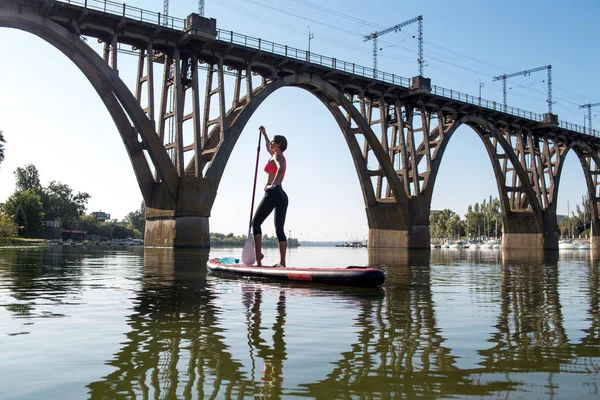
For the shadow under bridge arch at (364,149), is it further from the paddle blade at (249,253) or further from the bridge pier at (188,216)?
the paddle blade at (249,253)

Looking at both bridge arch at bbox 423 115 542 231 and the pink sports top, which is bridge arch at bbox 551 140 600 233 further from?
the pink sports top

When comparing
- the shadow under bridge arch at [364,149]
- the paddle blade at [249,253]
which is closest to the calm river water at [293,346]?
the paddle blade at [249,253]

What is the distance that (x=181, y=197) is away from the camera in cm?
3909

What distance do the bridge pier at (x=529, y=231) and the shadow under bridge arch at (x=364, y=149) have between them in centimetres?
2483

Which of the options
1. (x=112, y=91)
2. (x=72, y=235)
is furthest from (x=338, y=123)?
(x=72, y=235)

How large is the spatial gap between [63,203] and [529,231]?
112053 mm

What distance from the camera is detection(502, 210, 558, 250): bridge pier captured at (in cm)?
7206

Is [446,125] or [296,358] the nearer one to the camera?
[296,358]

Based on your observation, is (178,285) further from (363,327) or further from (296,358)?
(296,358)

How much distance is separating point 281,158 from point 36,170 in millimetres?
145077

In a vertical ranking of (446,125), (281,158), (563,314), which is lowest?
(563,314)

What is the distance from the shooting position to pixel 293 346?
6.20 meters

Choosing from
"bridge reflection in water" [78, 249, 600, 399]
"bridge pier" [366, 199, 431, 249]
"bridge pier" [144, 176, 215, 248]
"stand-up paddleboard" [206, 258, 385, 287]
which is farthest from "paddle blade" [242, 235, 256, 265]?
"bridge pier" [366, 199, 431, 249]

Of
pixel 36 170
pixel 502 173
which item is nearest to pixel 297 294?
pixel 502 173
